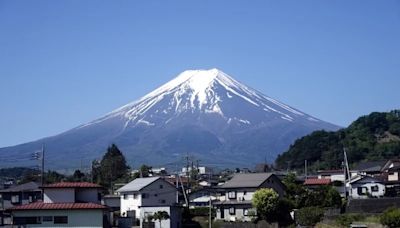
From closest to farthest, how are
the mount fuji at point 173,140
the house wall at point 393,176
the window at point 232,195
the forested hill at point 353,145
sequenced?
1. the window at point 232,195
2. the house wall at point 393,176
3. the forested hill at point 353,145
4. the mount fuji at point 173,140

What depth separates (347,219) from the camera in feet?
92.5

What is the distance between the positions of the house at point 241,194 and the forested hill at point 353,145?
22.2m

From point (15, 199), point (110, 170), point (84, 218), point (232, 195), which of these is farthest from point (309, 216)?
point (110, 170)

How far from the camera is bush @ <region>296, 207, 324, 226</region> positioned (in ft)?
97.1

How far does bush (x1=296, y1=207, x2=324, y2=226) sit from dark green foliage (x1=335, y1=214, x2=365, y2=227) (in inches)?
43.5

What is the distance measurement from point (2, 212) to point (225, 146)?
147 metres

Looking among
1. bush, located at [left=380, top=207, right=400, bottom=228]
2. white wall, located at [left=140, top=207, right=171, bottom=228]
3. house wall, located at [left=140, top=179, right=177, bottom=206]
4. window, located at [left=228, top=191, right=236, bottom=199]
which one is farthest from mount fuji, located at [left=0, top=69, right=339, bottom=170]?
bush, located at [left=380, top=207, right=400, bottom=228]

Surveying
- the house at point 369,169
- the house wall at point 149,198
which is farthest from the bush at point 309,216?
the house at point 369,169

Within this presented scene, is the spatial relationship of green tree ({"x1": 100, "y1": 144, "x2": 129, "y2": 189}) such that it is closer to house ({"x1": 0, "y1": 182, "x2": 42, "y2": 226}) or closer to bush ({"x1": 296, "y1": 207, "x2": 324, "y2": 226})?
house ({"x1": 0, "y1": 182, "x2": 42, "y2": 226})

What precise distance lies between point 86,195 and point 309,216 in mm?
9026

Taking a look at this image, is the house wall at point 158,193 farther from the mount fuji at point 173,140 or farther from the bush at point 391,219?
the mount fuji at point 173,140

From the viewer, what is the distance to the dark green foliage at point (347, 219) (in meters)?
27.8

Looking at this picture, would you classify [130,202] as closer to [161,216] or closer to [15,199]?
[161,216]

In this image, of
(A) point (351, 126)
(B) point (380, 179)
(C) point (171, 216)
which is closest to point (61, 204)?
(C) point (171, 216)
